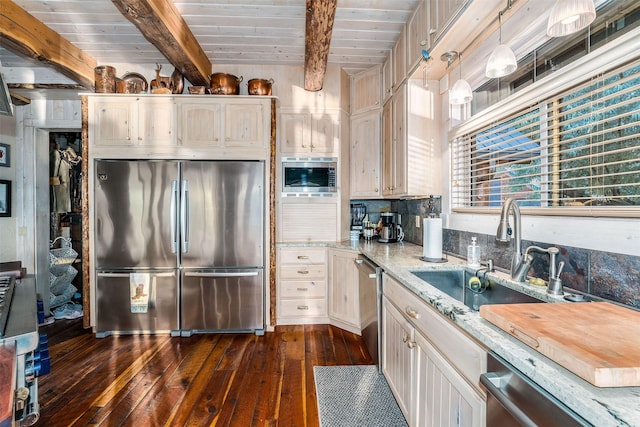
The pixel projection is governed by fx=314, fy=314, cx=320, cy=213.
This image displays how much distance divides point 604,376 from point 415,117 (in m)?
2.22

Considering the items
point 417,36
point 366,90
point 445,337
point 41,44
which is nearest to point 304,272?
point 366,90

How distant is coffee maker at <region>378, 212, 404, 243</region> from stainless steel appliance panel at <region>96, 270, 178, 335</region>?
→ 2.13m

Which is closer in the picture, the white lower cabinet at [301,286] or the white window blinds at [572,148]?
the white window blinds at [572,148]

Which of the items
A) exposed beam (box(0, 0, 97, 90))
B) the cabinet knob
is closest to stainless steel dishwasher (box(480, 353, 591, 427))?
the cabinet knob

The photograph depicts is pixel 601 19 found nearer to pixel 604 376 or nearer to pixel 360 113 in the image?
pixel 604 376

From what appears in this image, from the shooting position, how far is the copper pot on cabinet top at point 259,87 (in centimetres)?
319

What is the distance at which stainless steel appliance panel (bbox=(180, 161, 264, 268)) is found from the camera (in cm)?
304

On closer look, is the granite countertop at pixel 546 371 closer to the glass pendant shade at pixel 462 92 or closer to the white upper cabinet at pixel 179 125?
the glass pendant shade at pixel 462 92

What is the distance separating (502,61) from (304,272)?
8.18ft

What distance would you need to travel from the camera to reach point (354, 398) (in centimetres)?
206

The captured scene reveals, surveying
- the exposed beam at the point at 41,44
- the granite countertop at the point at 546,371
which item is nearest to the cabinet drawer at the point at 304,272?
the granite countertop at the point at 546,371

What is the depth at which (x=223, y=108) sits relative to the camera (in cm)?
315

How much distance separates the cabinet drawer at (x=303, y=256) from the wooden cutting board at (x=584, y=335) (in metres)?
2.32

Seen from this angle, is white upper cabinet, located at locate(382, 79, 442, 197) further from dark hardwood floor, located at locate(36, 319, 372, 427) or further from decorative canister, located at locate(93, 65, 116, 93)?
decorative canister, located at locate(93, 65, 116, 93)
